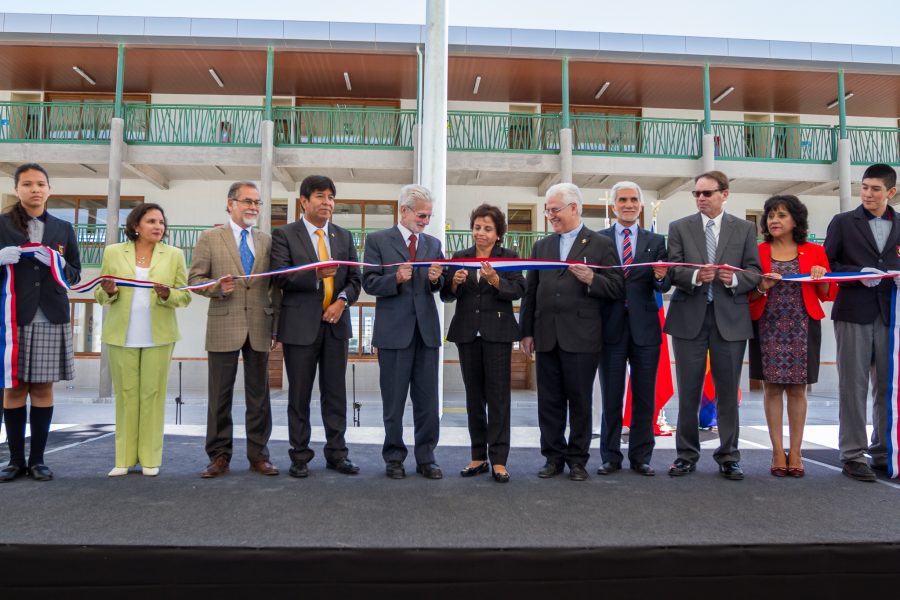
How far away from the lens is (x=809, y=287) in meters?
3.73

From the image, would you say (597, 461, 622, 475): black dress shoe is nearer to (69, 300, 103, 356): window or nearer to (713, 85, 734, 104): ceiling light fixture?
(713, 85, 734, 104): ceiling light fixture

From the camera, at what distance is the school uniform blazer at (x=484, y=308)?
12.0 ft

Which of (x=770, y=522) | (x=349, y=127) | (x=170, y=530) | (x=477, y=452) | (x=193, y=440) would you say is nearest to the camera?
(x=170, y=530)

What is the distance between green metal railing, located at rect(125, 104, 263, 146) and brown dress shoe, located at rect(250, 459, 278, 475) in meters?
11.3

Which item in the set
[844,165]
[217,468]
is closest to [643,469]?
[217,468]

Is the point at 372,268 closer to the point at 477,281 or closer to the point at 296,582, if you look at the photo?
the point at 477,281

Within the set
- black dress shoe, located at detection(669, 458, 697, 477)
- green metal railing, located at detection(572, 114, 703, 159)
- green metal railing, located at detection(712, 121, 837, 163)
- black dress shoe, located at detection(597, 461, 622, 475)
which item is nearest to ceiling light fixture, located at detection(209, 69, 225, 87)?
green metal railing, located at detection(572, 114, 703, 159)

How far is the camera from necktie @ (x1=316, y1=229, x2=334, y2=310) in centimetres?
379

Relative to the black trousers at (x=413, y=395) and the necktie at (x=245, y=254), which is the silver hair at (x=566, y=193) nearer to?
the black trousers at (x=413, y=395)

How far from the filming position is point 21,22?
41.9ft

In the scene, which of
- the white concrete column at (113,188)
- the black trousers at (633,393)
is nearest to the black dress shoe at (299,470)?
the black trousers at (633,393)

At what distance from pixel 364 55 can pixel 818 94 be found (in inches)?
419

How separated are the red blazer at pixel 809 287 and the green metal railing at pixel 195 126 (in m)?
11.9

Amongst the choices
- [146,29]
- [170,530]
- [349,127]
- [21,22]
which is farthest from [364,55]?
[170,530]
